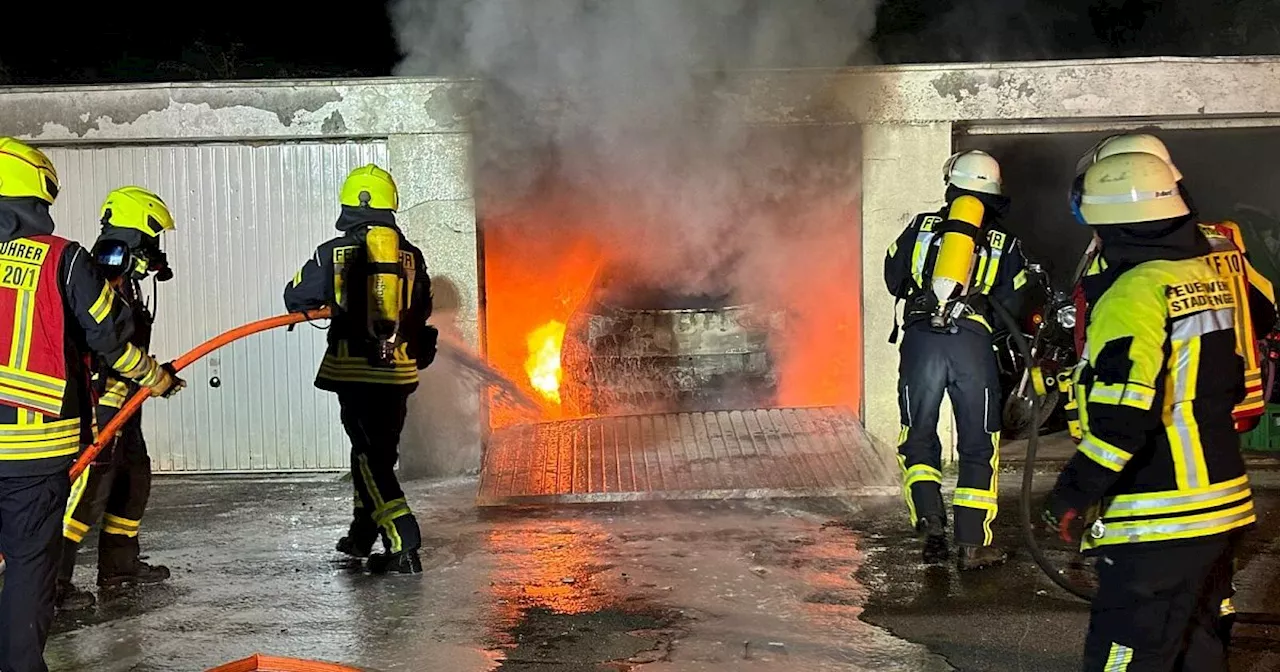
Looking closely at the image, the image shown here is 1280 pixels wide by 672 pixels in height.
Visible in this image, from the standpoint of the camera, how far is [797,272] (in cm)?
902

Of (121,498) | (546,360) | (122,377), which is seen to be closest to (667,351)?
(546,360)

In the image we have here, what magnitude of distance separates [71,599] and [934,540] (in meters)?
4.03

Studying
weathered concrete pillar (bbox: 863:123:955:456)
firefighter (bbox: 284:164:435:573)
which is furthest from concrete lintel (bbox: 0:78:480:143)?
weathered concrete pillar (bbox: 863:123:955:456)

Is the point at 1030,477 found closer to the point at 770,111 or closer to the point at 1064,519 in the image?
the point at 1064,519

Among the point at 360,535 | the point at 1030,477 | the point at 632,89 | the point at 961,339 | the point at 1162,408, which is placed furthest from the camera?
the point at 632,89

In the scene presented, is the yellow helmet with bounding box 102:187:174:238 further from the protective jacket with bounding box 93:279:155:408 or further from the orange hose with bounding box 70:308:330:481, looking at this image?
the orange hose with bounding box 70:308:330:481

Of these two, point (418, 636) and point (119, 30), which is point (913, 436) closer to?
point (418, 636)

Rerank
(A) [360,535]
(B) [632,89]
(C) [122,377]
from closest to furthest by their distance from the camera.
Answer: (C) [122,377]
(A) [360,535]
(B) [632,89]

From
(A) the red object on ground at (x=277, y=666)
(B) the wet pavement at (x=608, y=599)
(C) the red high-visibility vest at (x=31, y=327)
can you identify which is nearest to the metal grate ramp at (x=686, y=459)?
(B) the wet pavement at (x=608, y=599)

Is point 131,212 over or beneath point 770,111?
beneath

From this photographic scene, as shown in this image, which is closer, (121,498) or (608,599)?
(608,599)

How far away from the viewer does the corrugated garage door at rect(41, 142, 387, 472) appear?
310 inches

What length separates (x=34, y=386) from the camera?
3889mm

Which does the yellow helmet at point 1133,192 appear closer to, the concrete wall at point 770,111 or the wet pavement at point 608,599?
the wet pavement at point 608,599
